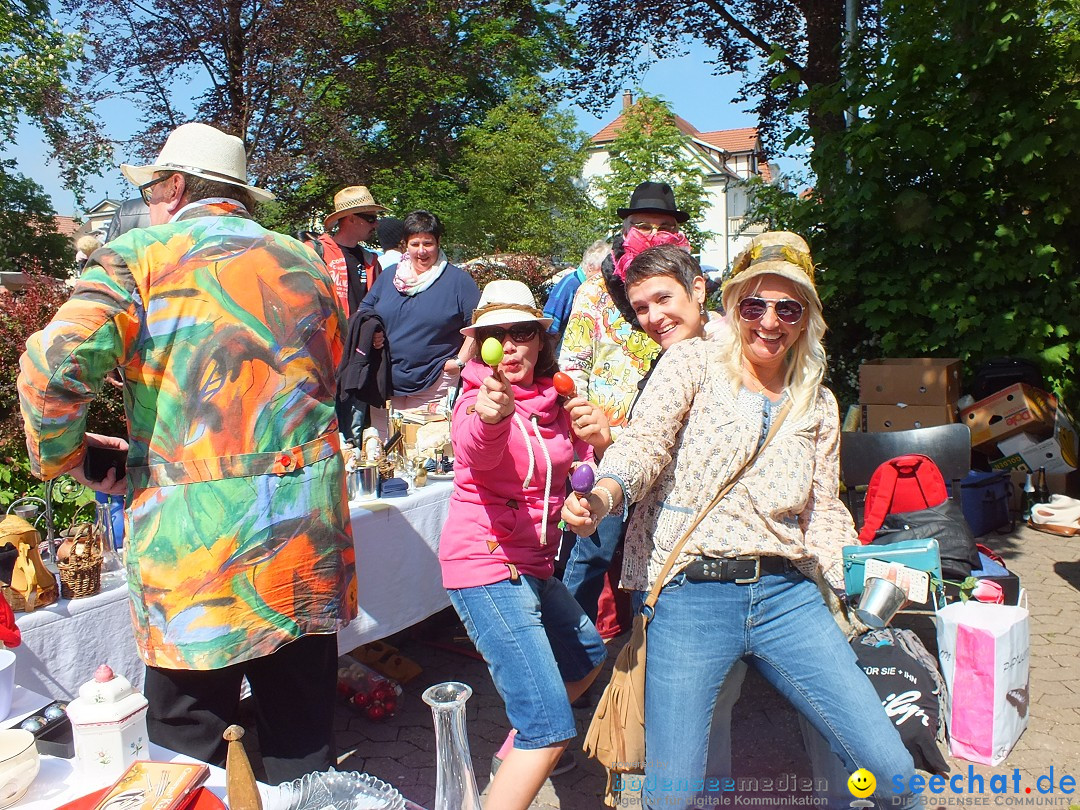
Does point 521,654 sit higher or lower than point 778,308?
lower

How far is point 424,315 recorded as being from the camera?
183 inches

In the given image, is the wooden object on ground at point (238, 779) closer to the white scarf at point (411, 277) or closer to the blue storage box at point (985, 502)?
the white scarf at point (411, 277)

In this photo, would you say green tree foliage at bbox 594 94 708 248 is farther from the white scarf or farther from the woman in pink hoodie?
the woman in pink hoodie

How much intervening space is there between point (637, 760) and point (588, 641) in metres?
0.53

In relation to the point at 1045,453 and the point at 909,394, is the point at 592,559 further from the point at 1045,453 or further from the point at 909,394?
the point at 1045,453

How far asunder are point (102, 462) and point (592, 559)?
72.4 inches

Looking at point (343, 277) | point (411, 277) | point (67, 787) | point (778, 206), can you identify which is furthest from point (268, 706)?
point (778, 206)

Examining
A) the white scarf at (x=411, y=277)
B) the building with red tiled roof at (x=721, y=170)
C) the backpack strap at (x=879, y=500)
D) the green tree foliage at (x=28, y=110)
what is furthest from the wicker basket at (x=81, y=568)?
the building with red tiled roof at (x=721, y=170)

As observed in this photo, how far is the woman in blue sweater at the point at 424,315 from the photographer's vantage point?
4.63 meters

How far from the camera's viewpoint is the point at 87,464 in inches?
74.2

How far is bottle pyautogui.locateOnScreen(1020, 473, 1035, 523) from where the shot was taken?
21.3ft

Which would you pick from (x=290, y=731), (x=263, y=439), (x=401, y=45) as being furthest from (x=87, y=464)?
(x=401, y=45)

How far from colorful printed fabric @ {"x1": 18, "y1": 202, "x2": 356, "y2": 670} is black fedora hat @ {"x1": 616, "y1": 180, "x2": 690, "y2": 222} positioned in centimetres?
229

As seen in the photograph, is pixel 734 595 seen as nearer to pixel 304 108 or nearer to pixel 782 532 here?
pixel 782 532
